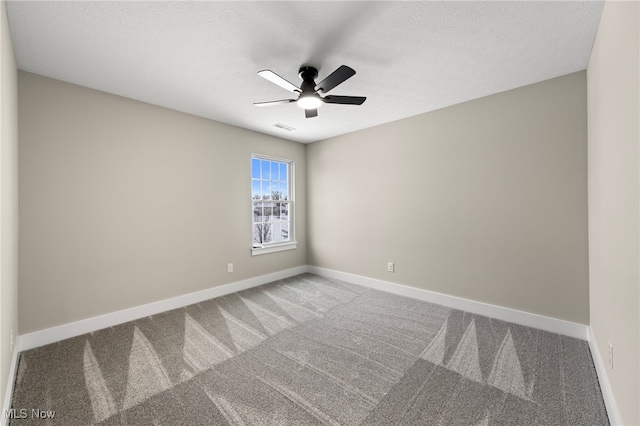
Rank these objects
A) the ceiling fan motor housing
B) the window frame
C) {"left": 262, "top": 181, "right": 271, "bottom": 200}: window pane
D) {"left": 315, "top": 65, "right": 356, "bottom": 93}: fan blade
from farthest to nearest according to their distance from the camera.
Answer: {"left": 262, "top": 181, "right": 271, "bottom": 200}: window pane
the window frame
the ceiling fan motor housing
{"left": 315, "top": 65, "right": 356, "bottom": 93}: fan blade

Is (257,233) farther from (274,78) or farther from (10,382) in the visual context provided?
(10,382)

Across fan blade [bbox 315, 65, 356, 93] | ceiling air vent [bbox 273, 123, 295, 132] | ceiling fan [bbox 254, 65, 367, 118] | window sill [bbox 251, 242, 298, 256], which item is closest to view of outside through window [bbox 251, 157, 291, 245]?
window sill [bbox 251, 242, 298, 256]

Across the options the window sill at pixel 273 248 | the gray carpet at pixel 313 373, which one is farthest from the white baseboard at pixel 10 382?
the window sill at pixel 273 248

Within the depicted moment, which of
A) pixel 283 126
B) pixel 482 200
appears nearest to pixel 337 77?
pixel 283 126

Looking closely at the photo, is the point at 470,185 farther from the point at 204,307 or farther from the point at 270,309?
the point at 204,307

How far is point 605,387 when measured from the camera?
1.72 m

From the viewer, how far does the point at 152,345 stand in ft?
8.03

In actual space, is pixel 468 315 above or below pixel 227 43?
below

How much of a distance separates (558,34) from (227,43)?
2533 mm

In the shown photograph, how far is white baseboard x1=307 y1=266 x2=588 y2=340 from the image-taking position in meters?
2.57

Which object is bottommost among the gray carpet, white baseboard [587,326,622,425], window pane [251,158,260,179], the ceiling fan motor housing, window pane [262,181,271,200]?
the gray carpet

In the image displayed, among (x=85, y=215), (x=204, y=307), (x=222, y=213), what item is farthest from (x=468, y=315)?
(x=85, y=215)

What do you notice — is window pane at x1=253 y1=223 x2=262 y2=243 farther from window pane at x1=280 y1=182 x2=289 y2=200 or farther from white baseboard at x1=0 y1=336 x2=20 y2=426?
white baseboard at x1=0 y1=336 x2=20 y2=426

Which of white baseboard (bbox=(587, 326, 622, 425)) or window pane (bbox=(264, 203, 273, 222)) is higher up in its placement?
window pane (bbox=(264, 203, 273, 222))
